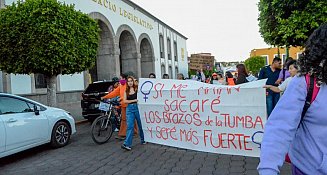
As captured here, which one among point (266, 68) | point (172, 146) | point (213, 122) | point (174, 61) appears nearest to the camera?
point (213, 122)

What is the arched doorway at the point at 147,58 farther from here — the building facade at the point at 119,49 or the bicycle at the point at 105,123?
the bicycle at the point at 105,123

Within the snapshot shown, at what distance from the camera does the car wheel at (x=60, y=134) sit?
7.68 m

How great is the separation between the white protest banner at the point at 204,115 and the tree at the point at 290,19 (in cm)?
694

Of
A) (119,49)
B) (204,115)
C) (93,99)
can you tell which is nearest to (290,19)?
(204,115)

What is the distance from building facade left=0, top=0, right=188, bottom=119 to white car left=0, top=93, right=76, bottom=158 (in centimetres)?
702

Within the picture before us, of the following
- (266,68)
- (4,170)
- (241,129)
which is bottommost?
(4,170)

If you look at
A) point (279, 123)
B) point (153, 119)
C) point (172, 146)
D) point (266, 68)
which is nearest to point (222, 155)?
Answer: point (172, 146)

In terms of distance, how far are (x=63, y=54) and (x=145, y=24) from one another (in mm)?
21951

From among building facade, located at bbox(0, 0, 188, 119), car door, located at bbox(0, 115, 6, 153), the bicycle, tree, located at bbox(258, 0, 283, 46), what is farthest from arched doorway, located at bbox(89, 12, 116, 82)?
car door, located at bbox(0, 115, 6, 153)

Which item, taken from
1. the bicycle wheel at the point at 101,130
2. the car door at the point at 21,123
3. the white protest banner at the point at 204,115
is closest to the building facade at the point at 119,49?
the car door at the point at 21,123

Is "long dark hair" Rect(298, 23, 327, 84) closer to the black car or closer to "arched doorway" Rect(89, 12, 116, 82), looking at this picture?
the black car

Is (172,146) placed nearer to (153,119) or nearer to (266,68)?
(153,119)

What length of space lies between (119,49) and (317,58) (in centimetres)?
2291

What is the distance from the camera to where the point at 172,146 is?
6.96 meters
